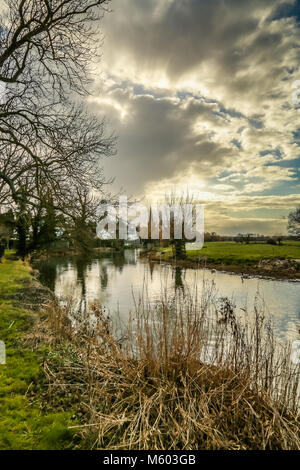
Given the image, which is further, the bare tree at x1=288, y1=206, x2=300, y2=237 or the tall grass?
the bare tree at x1=288, y1=206, x2=300, y2=237

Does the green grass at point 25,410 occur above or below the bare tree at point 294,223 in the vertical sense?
below

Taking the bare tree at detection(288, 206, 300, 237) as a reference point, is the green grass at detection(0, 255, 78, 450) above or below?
below

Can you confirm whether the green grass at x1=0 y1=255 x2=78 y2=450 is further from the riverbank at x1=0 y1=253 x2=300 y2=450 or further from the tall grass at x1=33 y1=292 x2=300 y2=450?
the tall grass at x1=33 y1=292 x2=300 y2=450

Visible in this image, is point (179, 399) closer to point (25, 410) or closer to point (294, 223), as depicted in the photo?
point (25, 410)

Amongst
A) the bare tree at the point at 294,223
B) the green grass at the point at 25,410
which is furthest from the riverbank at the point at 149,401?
the bare tree at the point at 294,223

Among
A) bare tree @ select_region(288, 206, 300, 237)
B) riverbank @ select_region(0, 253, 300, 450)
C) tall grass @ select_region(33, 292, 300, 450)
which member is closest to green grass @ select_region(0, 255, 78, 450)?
riverbank @ select_region(0, 253, 300, 450)

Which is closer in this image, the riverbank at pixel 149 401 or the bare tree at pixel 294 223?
the riverbank at pixel 149 401

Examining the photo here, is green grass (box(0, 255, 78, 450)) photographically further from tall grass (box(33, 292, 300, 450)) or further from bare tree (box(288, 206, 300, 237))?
bare tree (box(288, 206, 300, 237))

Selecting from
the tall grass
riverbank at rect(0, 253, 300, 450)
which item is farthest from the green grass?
the tall grass

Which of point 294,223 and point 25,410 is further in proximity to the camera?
point 294,223

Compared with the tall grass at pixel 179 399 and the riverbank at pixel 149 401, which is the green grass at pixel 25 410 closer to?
the riverbank at pixel 149 401

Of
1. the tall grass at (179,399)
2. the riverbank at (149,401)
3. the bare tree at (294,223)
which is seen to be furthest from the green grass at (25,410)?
the bare tree at (294,223)

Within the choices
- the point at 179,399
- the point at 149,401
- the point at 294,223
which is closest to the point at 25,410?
the point at 149,401
